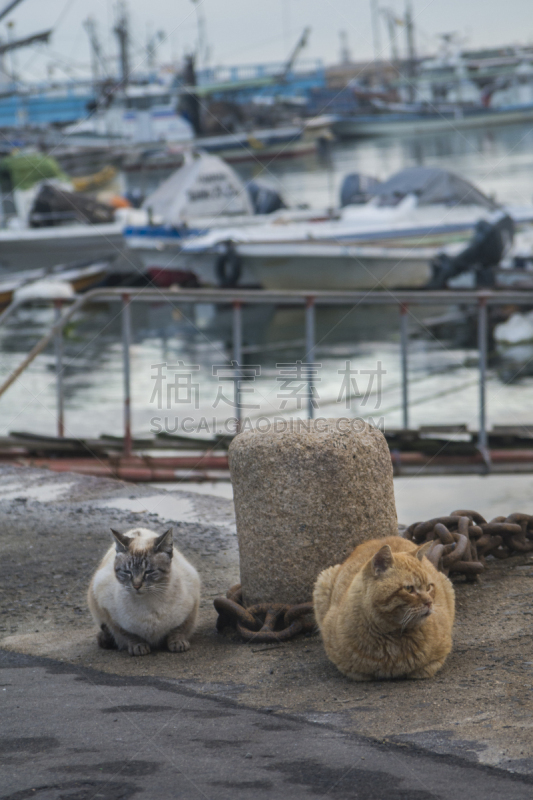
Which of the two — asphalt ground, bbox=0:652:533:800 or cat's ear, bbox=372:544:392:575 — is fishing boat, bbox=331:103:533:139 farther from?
asphalt ground, bbox=0:652:533:800

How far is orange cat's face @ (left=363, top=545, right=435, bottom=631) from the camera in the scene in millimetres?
3467

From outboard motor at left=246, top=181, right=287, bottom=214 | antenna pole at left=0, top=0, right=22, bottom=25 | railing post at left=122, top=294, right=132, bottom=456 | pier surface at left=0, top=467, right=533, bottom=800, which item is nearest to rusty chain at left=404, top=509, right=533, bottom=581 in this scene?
pier surface at left=0, top=467, right=533, bottom=800

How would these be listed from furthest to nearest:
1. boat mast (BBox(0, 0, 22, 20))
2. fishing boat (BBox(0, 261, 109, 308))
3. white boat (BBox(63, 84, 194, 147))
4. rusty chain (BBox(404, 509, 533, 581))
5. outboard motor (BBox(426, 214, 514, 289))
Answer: white boat (BBox(63, 84, 194, 147)), fishing boat (BBox(0, 261, 109, 308)), outboard motor (BBox(426, 214, 514, 289)), boat mast (BBox(0, 0, 22, 20)), rusty chain (BBox(404, 509, 533, 581))

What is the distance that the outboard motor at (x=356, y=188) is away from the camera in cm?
2683

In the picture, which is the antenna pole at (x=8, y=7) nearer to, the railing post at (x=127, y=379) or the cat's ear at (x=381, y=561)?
the railing post at (x=127, y=379)

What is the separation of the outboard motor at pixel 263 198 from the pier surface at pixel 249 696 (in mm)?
22912

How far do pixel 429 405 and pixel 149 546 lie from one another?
29.2 ft

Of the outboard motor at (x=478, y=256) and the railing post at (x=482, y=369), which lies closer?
the railing post at (x=482, y=369)

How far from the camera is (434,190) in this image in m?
24.1

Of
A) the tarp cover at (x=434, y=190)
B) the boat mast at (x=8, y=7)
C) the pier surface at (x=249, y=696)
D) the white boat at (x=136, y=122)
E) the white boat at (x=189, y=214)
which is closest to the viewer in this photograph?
the pier surface at (x=249, y=696)

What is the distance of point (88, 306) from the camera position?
24641 millimetres

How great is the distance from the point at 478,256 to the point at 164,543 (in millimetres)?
17213

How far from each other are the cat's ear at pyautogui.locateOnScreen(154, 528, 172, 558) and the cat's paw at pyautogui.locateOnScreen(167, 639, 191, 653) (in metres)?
0.43

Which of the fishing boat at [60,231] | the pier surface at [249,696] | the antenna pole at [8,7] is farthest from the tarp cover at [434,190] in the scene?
the pier surface at [249,696]
